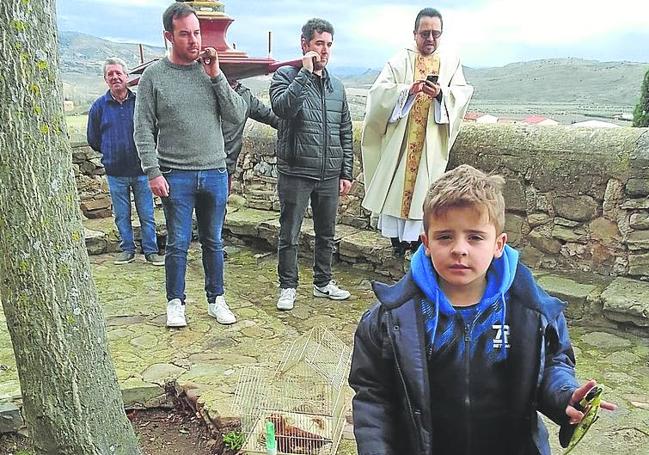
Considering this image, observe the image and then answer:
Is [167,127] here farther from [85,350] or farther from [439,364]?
[439,364]

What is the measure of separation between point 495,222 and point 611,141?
3.33 metres

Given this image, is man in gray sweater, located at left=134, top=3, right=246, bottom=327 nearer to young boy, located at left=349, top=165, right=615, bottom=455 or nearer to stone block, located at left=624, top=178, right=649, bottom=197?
young boy, located at left=349, top=165, right=615, bottom=455

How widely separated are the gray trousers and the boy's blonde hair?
2.85 metres

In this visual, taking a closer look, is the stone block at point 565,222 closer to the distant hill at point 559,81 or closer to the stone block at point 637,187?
the stone block at point 637,187

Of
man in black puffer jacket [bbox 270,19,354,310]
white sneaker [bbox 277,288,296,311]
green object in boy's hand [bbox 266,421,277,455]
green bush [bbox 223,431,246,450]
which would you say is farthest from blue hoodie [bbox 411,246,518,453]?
white sneaker [bbox 277,288,296,311]

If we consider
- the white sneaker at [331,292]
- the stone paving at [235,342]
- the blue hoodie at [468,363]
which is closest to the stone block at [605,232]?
the stone paving at [235,342]

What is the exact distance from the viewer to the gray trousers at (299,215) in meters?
4.51

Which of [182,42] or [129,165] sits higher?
[182,42]

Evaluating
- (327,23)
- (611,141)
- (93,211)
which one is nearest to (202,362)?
(327,23)

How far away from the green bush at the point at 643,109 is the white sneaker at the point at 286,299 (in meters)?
3.68

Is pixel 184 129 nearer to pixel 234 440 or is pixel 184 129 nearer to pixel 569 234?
pixel 234 440

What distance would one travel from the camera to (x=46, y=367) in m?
2.18

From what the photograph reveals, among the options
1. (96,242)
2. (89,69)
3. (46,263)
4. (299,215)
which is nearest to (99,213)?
(96,242)

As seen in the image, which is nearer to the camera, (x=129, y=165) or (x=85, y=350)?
(x=85, y=350)
